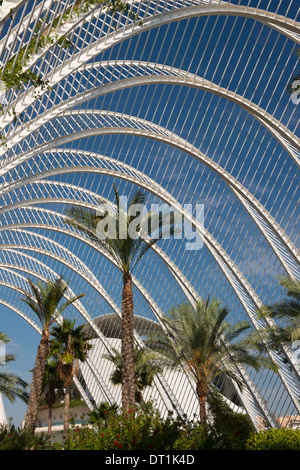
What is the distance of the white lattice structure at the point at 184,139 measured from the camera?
683 inches

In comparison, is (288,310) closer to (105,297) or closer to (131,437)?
(131,437)

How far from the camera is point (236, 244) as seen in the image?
97.3 feet

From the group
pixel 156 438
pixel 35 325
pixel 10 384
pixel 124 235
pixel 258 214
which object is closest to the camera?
pixel 156 438

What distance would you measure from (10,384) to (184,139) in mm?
27382

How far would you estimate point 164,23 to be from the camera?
1672 centimetres

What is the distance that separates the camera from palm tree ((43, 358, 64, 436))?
3328 centimetres

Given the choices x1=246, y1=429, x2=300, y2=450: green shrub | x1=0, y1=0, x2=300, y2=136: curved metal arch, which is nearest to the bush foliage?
x1=246, y1=429, x2=300, y2=450: green shrub

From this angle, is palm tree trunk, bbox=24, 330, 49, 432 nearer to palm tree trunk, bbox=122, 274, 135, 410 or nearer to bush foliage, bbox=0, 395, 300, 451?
palm tree trunk, bbox=122, 274, 135, 410

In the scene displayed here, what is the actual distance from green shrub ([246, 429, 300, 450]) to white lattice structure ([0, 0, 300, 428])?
9577 millimetres

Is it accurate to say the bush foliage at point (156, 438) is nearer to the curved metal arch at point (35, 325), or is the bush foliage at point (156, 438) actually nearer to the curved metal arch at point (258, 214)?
the curved metal arch at point (258, 214)

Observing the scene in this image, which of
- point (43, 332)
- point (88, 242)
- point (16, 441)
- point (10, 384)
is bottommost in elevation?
point (16, 441)

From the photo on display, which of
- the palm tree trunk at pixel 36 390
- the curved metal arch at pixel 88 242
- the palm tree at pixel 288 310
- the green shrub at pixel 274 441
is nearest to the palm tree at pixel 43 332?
the palm tree trunk at pixel 36 390

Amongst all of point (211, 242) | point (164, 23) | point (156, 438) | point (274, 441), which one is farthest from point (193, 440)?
point (211, 242)
